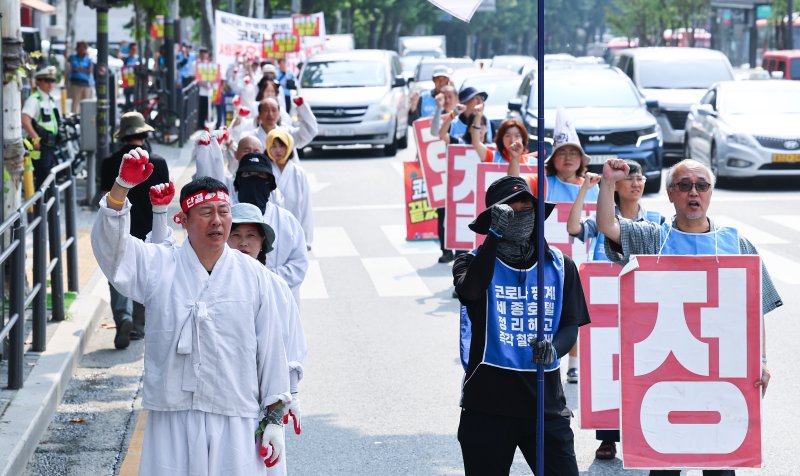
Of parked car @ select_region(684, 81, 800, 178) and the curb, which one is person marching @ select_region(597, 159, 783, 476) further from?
parked car @ select_region(684, 81, 800, 178)

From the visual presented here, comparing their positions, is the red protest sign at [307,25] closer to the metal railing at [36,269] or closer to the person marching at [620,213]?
the metal railing at [36,269]

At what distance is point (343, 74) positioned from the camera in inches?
1081

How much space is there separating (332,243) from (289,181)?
20.3 ft

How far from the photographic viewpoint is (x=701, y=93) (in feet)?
82.6

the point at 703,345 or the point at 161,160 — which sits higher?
the point at 161,160

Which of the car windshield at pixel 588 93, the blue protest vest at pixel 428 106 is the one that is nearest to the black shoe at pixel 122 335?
the blue protest vest at pixel 428 106

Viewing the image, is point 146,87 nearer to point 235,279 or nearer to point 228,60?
point 228,60

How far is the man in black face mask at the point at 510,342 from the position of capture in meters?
5.41

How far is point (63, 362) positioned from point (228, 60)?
A: 24.0 meters

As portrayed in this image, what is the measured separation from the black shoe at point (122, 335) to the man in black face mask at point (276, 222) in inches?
96.4

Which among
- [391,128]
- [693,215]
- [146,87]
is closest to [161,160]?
[693,215]

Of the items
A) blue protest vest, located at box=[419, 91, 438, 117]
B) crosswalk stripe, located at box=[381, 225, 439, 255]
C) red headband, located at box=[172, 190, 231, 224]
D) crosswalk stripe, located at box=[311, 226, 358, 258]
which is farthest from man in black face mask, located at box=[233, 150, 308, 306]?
blue protest vest, located at box=[419, 91, 438, 117]

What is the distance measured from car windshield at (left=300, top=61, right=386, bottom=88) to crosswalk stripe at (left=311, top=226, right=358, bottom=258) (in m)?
10.4

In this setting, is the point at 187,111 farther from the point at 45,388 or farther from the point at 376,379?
the point at 45,388
